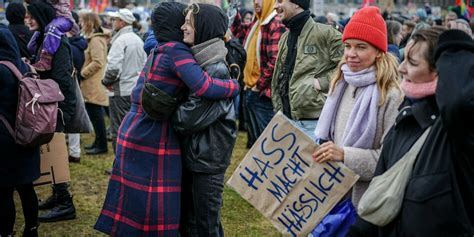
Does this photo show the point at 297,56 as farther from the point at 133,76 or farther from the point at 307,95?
the point at 133,76

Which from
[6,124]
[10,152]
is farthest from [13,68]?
[10,152]

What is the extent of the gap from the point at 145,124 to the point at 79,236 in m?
1.94

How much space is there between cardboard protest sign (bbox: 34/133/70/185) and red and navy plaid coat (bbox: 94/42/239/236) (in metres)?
1.41

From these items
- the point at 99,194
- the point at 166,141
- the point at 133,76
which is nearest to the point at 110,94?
the point at 133,76

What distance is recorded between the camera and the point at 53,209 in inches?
235

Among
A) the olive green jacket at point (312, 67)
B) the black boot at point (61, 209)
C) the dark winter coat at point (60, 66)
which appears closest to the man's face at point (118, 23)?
the dark winter coat at point (60, 66)

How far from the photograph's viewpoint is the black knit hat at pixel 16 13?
684 centimetres

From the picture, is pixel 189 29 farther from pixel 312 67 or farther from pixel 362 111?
pixel 312 67

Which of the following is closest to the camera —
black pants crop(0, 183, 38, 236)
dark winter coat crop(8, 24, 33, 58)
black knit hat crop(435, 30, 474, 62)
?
black knit hat crop(435, 30, 474, 62)

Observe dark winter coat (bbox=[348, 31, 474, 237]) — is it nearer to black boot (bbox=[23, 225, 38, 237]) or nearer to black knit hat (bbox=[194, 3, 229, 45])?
black knit hat (bbox=[194, 3, 229, 45])

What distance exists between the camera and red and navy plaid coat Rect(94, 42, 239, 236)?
3965 millimetres

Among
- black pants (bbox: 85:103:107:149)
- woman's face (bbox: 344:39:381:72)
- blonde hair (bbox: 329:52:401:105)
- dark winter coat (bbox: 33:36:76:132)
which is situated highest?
woman's face (bbox: 344:39:381:72)

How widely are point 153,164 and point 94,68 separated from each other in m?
5.12

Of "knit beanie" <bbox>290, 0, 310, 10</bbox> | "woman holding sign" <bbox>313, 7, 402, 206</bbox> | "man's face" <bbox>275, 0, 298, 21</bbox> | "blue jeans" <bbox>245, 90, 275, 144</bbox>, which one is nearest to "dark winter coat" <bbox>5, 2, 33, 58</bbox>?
"blue jeans" <bbox>245, 90, 275, 144</bbox>
